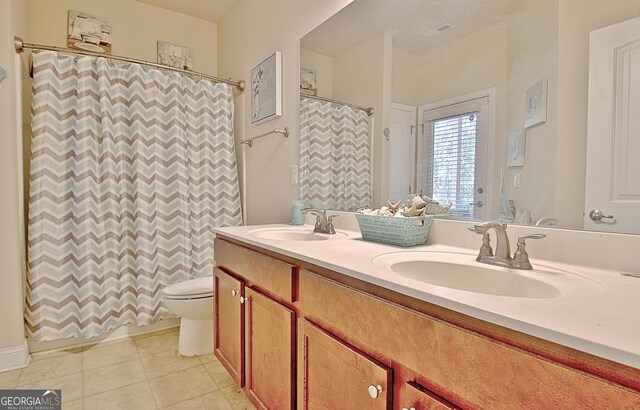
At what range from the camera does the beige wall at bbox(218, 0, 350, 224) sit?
6.25ft

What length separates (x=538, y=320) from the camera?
0.51m

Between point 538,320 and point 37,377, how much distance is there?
2.37m

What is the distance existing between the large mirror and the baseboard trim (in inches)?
84.9

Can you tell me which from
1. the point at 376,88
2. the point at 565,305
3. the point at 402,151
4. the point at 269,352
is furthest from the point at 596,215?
the point at 269,352

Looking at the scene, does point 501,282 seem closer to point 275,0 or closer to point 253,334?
point 253,334

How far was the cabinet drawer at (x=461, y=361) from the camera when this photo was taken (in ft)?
1.52

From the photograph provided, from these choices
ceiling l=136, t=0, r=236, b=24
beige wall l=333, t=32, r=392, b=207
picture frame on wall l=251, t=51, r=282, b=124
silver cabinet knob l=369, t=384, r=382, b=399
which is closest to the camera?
silver cabinet knob l=369, t=384, r=382, b=399

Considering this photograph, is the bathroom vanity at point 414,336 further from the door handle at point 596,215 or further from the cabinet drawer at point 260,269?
the door handle at point 596,215

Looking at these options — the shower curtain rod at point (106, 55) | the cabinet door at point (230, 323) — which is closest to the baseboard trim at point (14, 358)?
the cabinet door at point (230, 323)

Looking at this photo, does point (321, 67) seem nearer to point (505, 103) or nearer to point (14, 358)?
point (505, 103)

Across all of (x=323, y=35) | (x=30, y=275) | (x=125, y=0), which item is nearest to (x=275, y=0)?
(x=323, y=35)

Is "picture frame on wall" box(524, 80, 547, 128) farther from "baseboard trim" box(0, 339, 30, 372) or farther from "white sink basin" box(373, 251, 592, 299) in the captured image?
"baseboard trim" box(0, 339, 30, 372)

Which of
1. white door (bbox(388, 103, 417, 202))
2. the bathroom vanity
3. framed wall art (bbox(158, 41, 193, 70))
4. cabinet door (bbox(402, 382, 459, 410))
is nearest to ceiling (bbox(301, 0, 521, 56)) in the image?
white door (bbox(388, 103, 417, 202))

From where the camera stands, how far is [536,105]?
101cm
